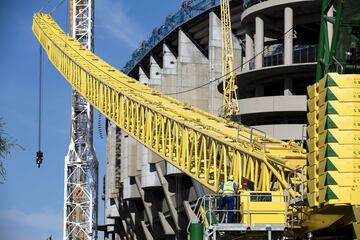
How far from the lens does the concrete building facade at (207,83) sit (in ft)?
248

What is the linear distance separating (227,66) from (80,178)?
23.5 metres

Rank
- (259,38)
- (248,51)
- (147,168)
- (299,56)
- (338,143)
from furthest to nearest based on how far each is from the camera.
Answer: (147,168) → (299,56) → (248,51) → (259,38) → (338,143)

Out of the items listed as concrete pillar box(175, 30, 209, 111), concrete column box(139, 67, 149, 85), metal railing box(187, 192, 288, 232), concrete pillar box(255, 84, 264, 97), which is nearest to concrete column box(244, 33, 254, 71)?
concrete pillar box(255, 84, 264, 97)

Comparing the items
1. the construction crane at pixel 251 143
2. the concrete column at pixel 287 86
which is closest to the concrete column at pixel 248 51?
the concrete column at pixel 287 86

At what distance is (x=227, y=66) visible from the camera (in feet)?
297

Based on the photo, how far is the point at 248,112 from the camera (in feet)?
251

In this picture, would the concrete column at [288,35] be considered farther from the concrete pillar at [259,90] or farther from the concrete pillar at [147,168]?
the concrete pillar at [147,168]

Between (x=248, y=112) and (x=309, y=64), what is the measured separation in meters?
7.82

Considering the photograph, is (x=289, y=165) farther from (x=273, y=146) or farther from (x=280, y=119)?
(x=280, y=119)

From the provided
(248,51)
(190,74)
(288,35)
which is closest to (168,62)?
(190,74)

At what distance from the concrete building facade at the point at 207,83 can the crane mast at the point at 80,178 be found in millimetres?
6455

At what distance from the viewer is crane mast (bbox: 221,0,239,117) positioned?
8550 centimetres

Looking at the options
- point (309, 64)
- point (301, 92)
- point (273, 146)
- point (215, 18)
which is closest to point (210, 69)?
point (215, 18)

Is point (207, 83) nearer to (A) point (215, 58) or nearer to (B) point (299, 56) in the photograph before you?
(A) point (215, 58)
